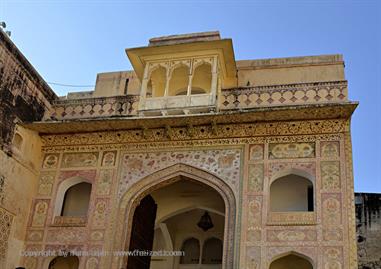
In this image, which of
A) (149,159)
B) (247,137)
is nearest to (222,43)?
(247,137)

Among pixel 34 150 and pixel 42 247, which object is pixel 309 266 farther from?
pixel 34 150

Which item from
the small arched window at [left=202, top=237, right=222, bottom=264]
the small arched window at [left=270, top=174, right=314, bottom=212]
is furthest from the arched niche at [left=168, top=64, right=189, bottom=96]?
the small arched window at [left=202, top=237, right=222, bottom=264]

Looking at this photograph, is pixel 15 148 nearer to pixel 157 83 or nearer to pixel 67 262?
pixel 67 262

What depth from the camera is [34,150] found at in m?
10.9

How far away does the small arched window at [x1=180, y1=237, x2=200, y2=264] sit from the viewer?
44.9ft

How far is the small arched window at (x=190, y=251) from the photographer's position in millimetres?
13688

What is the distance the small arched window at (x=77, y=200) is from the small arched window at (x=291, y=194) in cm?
376

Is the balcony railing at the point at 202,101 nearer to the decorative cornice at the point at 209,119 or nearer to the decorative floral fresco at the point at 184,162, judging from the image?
the decorative cornice at the point at 209,119

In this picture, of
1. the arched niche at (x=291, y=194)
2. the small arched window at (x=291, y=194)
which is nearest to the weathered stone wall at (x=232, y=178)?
the arched niche at (x=291, y=194)

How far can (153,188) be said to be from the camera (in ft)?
33.7

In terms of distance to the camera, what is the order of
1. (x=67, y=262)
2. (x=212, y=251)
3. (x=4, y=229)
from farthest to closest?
1. (x=212, y=251)
2. (x=67, y=262)
3. (x=4, y=229)

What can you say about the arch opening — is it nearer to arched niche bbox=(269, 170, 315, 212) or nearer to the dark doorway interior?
the dark doorway interior

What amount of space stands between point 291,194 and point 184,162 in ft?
6.91

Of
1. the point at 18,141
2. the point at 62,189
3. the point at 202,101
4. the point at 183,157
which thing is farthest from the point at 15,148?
the point at 202,101
